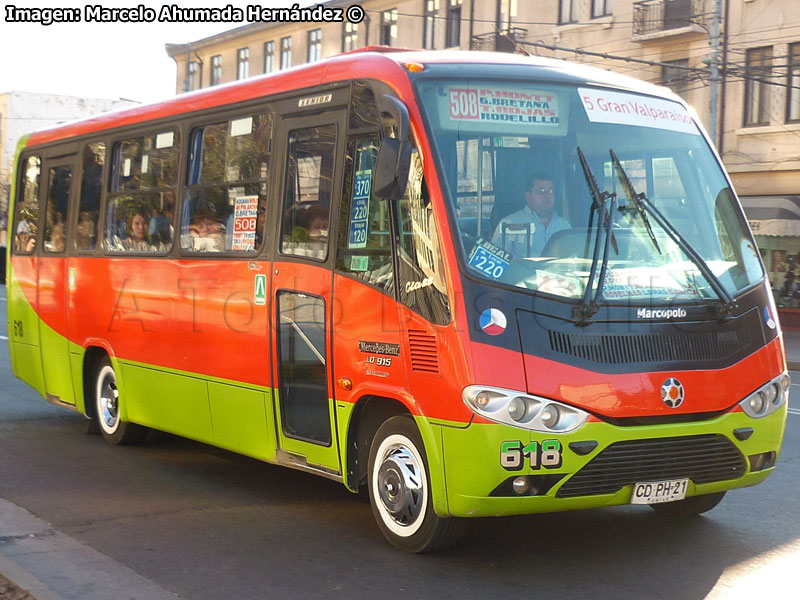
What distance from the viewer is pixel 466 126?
6258mm

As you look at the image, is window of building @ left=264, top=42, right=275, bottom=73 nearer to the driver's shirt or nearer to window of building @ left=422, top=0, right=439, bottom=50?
window of building @ left=422, top=0, right=439, bottom=50

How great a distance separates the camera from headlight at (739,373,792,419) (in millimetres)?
6270

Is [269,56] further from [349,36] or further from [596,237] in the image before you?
[596,237]

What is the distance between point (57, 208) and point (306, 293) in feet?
16.3

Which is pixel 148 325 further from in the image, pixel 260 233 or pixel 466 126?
pixel 466 126

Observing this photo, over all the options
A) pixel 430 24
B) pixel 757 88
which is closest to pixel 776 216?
pixel 757 88

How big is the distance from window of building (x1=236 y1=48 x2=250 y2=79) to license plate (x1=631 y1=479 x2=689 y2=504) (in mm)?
44930

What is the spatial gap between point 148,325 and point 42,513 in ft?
7.58

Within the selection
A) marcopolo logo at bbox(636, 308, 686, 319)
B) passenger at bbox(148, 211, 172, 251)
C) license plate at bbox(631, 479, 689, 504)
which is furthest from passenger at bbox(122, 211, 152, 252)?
license plate at bbox(631, 479, 689, 504)

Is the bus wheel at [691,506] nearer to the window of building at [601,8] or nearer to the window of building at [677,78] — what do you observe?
the window of building at [677,78]

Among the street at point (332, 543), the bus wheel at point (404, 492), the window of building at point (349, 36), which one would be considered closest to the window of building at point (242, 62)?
the window of building at point (349, 36)

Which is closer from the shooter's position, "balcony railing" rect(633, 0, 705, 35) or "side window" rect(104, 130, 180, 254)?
"side window" rect(104, 130, 180, 254)

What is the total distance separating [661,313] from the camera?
6086 millimetres

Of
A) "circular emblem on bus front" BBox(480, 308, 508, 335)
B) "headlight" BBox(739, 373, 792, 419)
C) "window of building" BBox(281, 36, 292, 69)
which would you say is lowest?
"headlight" BBox(739, 373, 792, 419)
